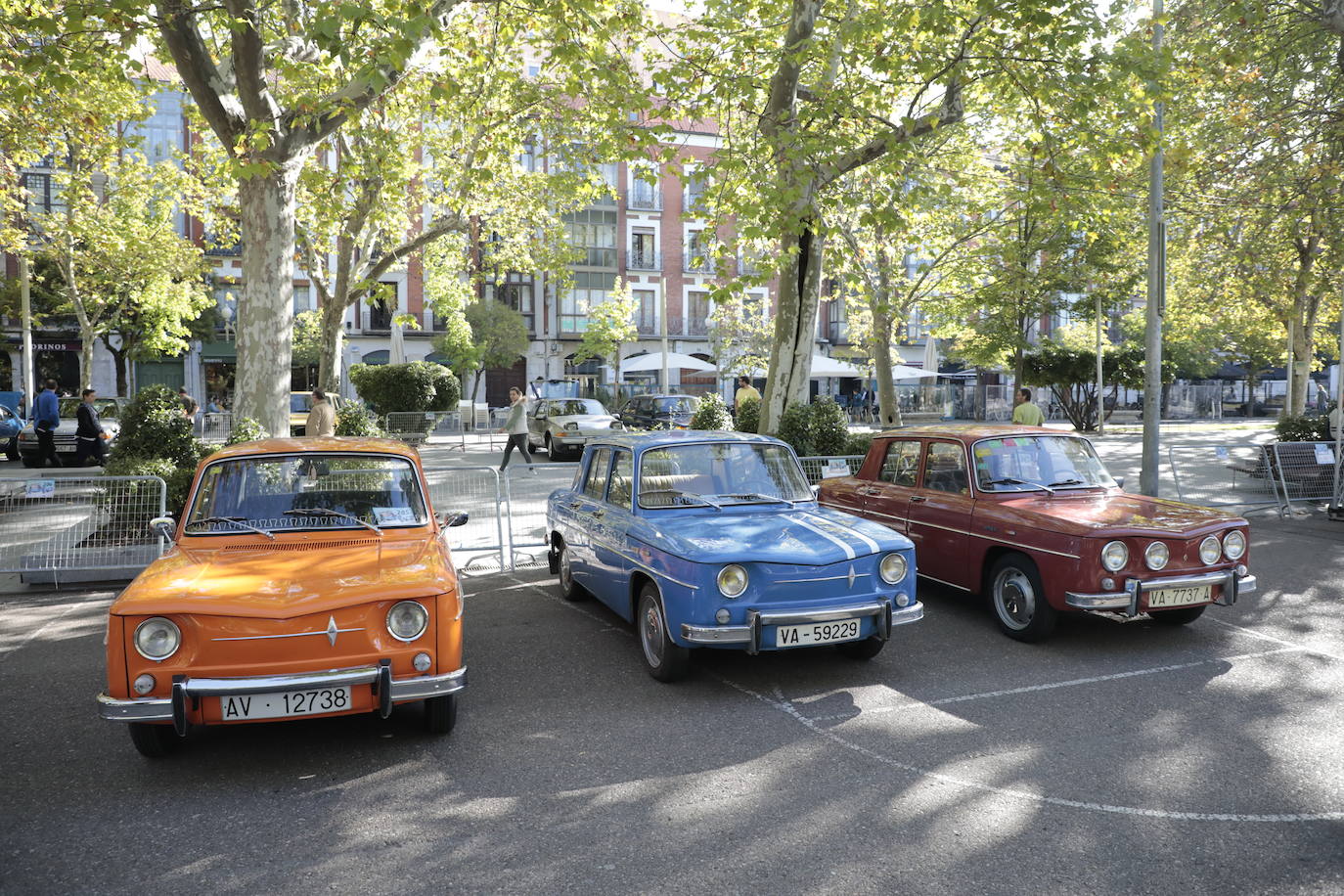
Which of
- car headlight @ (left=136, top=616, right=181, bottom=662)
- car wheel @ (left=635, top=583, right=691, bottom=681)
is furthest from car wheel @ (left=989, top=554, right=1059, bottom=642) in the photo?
car headlight @ (left=136, top=616, right=181, bottom=662)

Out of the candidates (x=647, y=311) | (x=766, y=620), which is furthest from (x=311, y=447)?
(x=647, y=311)

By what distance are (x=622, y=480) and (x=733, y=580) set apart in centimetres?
171

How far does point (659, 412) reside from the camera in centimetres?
2306

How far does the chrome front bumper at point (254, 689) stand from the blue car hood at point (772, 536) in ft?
6.11

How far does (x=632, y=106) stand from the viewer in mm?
10945

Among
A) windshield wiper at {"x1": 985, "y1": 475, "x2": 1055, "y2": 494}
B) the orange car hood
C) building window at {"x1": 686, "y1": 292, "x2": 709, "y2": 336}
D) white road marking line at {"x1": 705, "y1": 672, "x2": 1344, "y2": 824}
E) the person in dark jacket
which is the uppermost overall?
building window at {"x1": 686, "y1": 292, "x2": 709, "y2": 336}

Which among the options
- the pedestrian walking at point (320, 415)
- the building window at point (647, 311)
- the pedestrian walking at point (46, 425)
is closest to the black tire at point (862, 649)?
the pedestrian walking at point (320, 415)

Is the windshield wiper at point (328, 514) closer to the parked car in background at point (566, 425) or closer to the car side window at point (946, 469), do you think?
the car side window at point (946, 469)

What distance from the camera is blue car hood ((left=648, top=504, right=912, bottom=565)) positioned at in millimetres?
5613

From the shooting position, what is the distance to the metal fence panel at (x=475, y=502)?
1003 cm

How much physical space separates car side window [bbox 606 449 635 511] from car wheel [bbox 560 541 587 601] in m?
1.19

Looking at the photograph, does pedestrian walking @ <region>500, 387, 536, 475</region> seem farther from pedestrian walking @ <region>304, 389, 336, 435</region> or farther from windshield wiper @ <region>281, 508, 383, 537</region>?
windshield wiper @ <region>281, 508, 383, 537</region>

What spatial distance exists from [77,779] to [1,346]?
4217cm

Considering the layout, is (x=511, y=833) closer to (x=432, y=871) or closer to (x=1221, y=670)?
(x=432, y=871)
